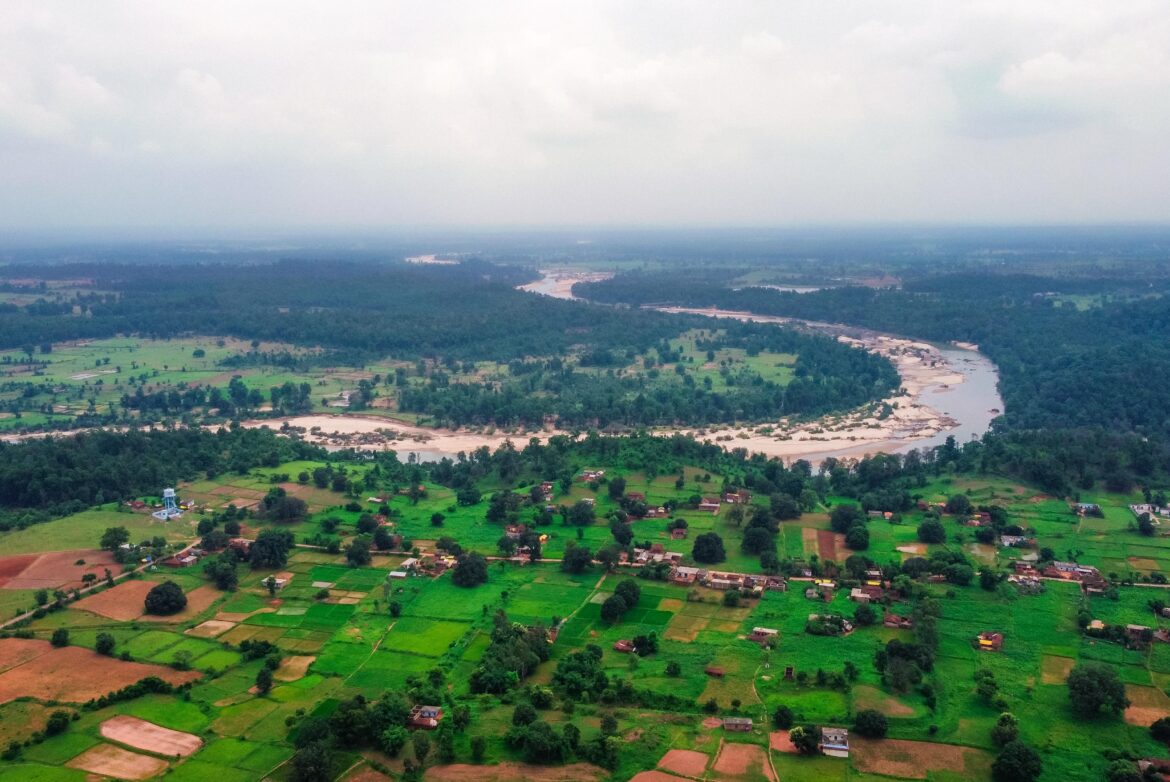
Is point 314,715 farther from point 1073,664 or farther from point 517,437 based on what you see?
point 517,437

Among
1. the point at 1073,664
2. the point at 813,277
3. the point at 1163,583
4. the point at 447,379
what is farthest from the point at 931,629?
the point at 813,277

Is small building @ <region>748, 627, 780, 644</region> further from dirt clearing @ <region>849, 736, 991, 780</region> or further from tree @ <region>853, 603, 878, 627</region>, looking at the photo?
dirt clearing @ <region>849, 736, 991, 780</region>

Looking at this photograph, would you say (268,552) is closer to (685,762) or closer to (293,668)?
(293,668)

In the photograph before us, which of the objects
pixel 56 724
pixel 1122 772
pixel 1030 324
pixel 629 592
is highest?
pixel 1030 324

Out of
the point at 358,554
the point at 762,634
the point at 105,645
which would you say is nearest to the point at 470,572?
the point at 358,554

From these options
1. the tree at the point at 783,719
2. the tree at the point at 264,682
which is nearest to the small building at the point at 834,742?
the tree at the point at 783,719

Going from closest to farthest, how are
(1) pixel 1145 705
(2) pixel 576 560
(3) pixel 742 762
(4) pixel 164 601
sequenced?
1. (3) pixel 742 762
2. (1) pixel 1145 705
3. (4) pixel 164 601
4. (2) pixel 576 560

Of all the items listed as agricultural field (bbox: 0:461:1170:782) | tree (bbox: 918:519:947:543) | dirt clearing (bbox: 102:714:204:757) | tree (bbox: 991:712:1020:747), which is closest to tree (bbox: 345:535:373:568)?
agricultural field (bbox: 0:461:1170:782)
